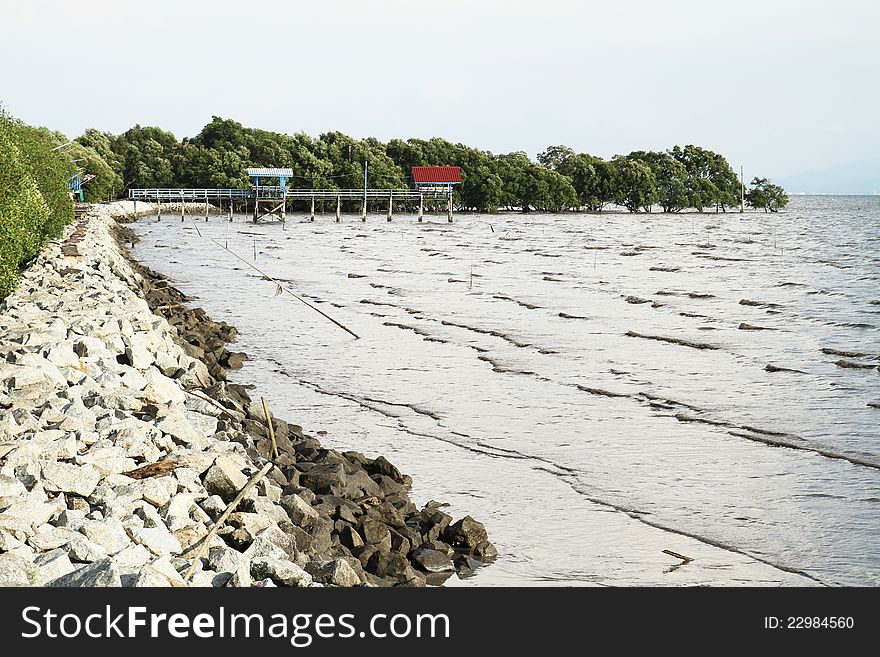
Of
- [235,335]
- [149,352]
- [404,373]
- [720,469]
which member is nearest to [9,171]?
[235,335]

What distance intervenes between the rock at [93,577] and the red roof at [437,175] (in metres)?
97.7

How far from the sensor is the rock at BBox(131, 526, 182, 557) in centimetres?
573

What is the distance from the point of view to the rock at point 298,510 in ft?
22.9

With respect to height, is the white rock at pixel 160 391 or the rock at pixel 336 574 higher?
the white rock at pixel 160 391

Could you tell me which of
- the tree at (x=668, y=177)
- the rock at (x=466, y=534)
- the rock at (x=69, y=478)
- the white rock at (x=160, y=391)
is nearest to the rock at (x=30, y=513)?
the rock at (x=69, y=478)

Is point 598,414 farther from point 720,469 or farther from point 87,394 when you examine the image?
point 87,394

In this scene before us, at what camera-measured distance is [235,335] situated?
18.9 metres

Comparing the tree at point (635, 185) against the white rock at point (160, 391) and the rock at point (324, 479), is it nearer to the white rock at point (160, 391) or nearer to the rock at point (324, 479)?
the white rock at point (160, 391)

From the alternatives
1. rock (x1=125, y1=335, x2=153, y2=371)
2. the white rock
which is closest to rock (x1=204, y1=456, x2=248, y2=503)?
the white rock

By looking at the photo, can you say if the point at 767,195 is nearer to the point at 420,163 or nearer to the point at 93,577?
the point at 420,163

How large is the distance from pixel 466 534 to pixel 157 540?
2.53 metres

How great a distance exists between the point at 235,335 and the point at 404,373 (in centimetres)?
515

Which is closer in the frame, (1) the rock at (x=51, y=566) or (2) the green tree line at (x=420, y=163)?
(1) the rock at (x=51, y=566)

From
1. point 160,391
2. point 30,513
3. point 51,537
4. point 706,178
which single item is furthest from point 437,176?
point 51,537
